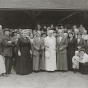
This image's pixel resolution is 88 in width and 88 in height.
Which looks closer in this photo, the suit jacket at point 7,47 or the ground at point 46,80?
the ground at point 46,80

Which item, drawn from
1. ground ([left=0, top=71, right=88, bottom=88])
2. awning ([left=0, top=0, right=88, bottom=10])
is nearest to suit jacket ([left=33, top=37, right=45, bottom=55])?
ground ([left=0, top=71, right=88, bottom=88])

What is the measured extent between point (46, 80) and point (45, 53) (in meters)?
1.36

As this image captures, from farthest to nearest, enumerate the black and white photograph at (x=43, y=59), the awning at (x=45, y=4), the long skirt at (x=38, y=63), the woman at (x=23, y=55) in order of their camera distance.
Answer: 1. the awning at (x=45, y=4)
2. the long skirt at (x=38, y=63)
3. the woman at (x=23, y=55)
4. the black and white photograph at (x=43, y=59)

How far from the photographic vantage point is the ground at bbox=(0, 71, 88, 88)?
5441mm

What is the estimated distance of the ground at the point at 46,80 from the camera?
17.9ft

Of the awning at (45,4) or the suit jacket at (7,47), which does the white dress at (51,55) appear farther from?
the awning at (45,4)

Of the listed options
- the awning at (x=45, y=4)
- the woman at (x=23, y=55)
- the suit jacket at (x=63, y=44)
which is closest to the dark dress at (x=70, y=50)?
the suit jacket at (x=63, y=44)

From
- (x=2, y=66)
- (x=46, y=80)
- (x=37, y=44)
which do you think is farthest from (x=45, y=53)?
(x=2, y=66)

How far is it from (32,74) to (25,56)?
2.67 feet

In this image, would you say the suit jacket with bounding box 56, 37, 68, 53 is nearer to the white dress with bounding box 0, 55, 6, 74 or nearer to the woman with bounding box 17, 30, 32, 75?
the woman with bounding box 17, 30, 32, 75

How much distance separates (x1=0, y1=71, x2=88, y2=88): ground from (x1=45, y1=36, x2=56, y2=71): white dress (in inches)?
10.8

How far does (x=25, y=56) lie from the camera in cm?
664

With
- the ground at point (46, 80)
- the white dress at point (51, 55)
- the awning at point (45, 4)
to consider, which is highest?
the awning at point (45, 4)

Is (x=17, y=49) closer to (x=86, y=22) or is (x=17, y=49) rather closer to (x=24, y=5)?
(x=24, y=5)
